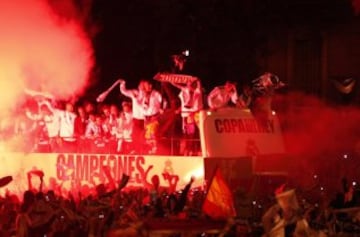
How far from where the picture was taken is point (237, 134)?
648 inches

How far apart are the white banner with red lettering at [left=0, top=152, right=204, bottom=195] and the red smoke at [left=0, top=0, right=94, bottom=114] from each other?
4.86 ft

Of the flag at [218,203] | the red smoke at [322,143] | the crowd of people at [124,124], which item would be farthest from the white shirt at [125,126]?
the flag at [218,203]

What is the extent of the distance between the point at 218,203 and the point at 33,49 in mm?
8724

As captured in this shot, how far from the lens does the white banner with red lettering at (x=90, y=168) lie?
16.2 metres

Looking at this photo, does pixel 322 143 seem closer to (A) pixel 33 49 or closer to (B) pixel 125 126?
(B) pixel 125 126

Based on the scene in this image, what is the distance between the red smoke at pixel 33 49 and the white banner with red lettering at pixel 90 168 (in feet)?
4.86

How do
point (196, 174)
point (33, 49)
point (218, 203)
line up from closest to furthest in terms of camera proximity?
point (218, 203) → point (196, 174) → point (33, 49)

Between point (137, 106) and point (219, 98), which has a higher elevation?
point (219, 98)

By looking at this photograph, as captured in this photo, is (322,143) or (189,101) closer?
(189,101)

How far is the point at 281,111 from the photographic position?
858 inches

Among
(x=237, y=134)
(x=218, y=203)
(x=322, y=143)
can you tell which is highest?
(x=237, y=134)

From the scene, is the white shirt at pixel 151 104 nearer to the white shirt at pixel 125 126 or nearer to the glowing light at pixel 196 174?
the white shirt at pixel 125 126

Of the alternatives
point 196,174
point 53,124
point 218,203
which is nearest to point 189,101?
point 196,174

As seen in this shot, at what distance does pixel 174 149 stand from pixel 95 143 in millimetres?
1348
